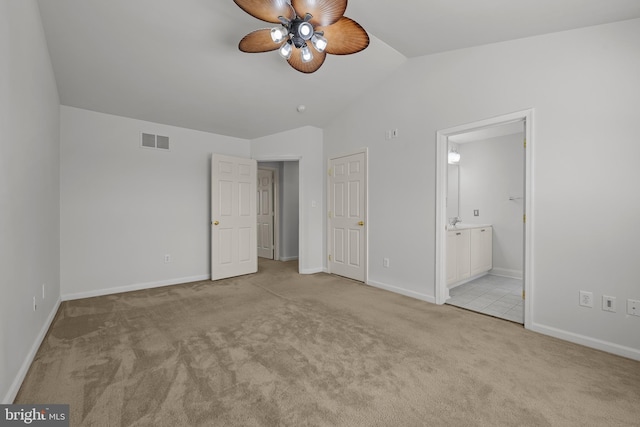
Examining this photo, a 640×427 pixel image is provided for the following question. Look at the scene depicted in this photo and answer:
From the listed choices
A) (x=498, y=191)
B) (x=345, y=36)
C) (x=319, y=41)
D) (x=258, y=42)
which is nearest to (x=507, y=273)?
(x=498, y=191)

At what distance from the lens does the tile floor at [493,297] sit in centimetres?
316

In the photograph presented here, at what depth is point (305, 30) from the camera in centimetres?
201

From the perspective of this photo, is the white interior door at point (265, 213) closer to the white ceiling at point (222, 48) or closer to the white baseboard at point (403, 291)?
the white ceiling at point (222, 48)

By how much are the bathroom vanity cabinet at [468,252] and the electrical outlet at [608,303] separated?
5.25ft

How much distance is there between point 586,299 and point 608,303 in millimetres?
133

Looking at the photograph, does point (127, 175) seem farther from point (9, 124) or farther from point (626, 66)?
point (626, 66)

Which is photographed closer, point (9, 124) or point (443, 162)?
point (9, 124)

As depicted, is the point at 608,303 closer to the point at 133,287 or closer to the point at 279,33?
the point at 279,33

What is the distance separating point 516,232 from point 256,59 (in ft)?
16.3

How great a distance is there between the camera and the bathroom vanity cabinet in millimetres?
3900

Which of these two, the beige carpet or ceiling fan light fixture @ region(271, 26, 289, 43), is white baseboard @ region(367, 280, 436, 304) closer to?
the beige carpet

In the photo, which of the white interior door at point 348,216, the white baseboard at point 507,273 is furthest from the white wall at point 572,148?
the white baseboard at point 507,273

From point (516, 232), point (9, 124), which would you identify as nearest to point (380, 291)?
point (516, 232)

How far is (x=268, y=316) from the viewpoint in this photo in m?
3.02
